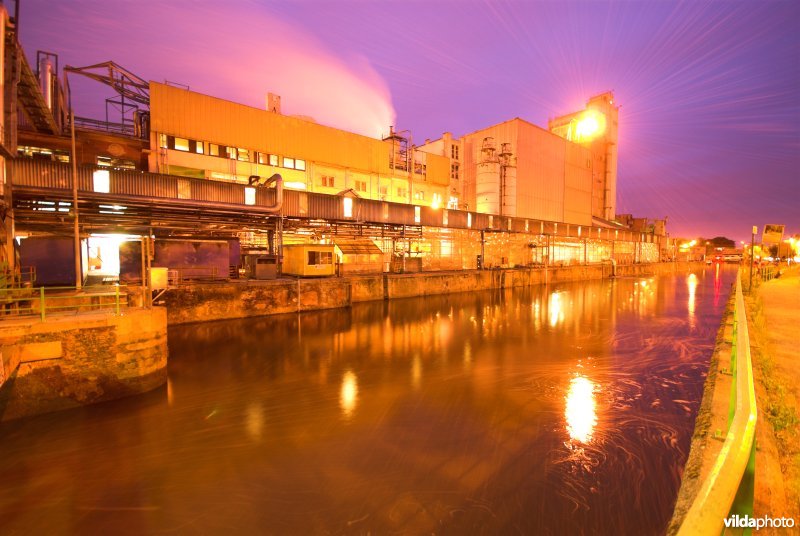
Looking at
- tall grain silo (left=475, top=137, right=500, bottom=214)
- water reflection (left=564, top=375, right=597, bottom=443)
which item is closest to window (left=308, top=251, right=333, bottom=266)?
water reflection (left=564, top=375, right=597, bottom=443)

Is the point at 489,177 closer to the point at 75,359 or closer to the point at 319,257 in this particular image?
the point at 319,257

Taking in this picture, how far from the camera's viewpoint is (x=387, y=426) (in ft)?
24.9

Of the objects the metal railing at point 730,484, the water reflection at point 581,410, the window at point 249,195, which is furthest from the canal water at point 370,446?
the window at point 249,195

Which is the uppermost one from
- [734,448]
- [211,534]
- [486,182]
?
[486,182]

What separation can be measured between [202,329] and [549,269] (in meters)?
32.4

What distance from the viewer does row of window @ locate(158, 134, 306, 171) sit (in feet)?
82.3

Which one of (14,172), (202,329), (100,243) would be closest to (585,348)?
(202,329)

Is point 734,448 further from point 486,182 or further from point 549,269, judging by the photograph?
point 486,182

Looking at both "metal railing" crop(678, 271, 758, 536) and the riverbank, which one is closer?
"metal railing" crop(678, 271, 758, 536)

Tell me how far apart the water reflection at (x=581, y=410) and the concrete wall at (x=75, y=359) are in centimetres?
989

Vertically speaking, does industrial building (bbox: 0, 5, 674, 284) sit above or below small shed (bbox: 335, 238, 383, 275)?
above

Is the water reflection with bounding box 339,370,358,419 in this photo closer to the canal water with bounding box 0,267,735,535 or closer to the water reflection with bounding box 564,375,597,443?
the canal water with bounding box 0,267,735,535

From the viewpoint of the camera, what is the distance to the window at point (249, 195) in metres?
19.1

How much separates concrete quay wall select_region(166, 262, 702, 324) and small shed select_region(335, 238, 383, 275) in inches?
50.6
